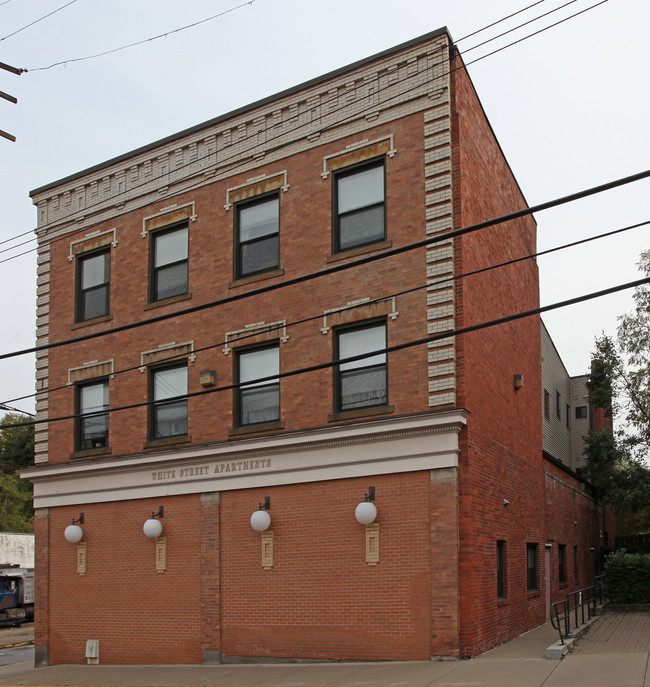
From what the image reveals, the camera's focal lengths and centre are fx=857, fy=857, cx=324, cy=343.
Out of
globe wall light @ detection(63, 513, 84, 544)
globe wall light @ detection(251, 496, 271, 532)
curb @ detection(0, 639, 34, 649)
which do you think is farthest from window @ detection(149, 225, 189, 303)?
curb @ detection(0, 639, 34, 649)

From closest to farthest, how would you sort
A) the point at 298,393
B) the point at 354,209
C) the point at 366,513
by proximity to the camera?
the point at 366,513, the point at 298,393, the point at 354,209

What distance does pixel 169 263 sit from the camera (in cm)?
2138

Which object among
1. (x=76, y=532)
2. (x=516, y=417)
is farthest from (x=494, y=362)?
(x=76, y=532)

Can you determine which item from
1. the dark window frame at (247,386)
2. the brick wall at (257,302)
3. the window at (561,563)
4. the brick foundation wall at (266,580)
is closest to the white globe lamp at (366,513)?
the brick foundation wall at (266,580)

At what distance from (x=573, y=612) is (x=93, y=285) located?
15.7 meters

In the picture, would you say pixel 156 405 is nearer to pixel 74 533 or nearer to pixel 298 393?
pixel 74 533

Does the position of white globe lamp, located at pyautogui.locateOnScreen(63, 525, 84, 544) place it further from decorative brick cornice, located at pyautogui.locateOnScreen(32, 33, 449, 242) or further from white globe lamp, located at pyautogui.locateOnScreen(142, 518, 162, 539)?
decorative brick cornice, located at pyautogui.locateOnScreen(32, 33, 449, 242)

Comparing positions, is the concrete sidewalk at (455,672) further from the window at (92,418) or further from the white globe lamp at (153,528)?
the window at (92,418)

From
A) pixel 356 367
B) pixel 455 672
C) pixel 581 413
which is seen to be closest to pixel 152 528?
pixel 356 367

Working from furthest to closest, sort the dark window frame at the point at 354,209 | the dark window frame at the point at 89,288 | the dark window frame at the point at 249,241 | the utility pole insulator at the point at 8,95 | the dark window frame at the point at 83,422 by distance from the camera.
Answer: the dark window frame at the point at 89,288
the dark window frame at the point at 83,422
the dark window frame at the point at 249,241
the dark window frame at the point at 354,209
the utility pole insulator at the point at 8,95

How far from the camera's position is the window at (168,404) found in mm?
20578

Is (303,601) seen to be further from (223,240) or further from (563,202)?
(563,202)

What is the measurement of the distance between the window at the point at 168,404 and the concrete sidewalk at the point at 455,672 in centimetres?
536

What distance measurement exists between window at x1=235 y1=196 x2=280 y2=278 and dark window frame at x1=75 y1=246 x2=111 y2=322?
437cm
